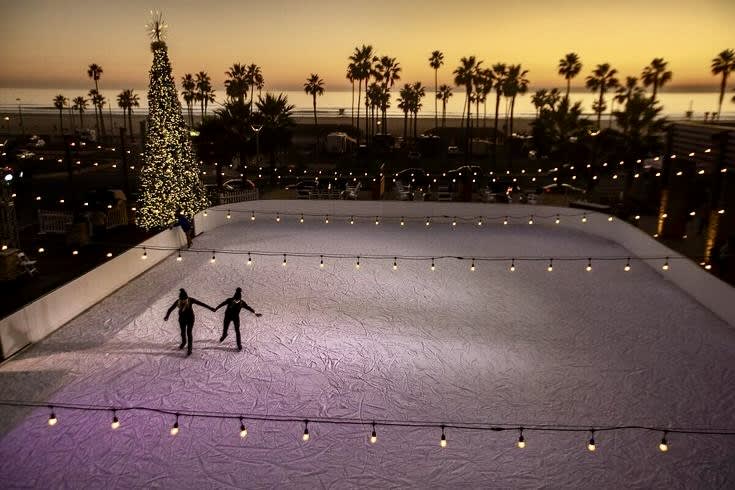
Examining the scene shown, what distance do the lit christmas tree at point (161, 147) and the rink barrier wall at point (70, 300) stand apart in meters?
2.57

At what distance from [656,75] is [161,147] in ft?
134

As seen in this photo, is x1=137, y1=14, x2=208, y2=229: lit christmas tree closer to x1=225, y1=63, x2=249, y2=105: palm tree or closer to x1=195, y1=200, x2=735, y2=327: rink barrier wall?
x1=195, y1=200, x2=735, y2=327: rink barrier wall

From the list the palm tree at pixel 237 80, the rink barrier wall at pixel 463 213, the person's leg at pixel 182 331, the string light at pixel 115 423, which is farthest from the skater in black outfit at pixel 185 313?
the palm tree at pixel 237 80

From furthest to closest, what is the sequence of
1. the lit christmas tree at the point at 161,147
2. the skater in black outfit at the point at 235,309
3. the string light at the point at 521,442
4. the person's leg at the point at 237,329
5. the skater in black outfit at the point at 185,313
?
the lit christmas tree at the point at 161,147 < the person's leg at the point at 237,329 < the skater in black outfit at the point at 235,309 < the skater in black outfit at the point at 185,313 < the string light at the point at 521,442

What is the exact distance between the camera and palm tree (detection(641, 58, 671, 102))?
4119 cm

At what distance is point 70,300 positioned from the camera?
11750 millimetres

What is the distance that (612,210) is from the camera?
22312 mm

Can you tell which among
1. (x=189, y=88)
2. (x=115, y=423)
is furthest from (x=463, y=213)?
(x=189, y=88)

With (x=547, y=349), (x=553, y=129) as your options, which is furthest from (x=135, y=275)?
(x=553, y=129)

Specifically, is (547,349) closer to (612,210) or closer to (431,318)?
(431,318)

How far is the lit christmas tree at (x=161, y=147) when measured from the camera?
18516 millimetres

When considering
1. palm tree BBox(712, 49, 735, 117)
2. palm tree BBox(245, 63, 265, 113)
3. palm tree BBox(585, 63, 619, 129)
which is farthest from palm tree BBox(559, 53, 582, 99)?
palm tree BBox(245, 63, 265, 113)

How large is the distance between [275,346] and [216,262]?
7000 mm

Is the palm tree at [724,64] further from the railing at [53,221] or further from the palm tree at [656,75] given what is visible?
the railing at [53,221]
